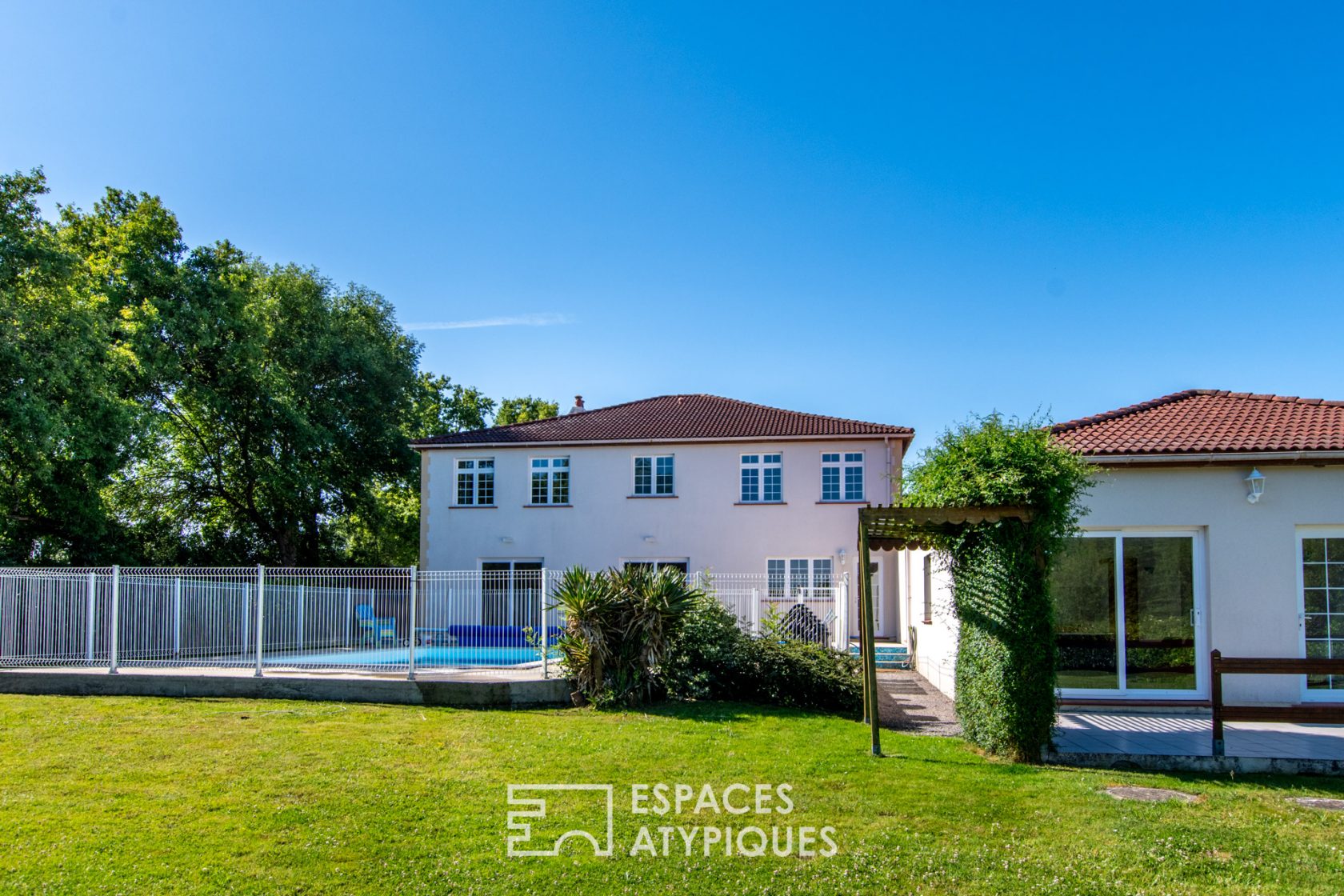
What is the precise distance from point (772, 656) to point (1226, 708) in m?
6.04

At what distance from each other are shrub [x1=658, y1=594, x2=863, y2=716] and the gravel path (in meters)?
0.77

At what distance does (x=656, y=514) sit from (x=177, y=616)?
13704 millimetres

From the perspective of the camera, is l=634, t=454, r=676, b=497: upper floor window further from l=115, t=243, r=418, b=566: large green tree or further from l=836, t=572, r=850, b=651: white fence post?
l=836, t=572, r=850, b=651: white fence post

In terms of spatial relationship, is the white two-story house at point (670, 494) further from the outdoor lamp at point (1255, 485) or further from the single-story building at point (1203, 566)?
the outdoor lamp at point (1255, 485)

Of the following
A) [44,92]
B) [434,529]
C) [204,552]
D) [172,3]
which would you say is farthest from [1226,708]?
[204,552]

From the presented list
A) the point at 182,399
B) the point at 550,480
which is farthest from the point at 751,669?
the point at 182,399

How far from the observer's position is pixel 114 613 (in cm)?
1547

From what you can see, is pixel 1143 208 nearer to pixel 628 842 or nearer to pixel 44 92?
pixel 628 842

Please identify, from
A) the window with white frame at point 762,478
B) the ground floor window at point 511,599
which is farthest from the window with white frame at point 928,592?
the window with white frame at point 762,478

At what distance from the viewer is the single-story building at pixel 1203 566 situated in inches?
494

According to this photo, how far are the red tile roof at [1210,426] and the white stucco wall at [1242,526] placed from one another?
1.20 ft

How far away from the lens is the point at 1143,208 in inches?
621

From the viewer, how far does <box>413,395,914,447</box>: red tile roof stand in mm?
26812

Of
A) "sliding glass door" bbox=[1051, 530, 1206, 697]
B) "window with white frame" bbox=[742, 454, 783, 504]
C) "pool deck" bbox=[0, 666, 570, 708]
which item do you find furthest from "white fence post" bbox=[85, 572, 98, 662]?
"window with white frame" bbox=[742, 454, 783, 504]
